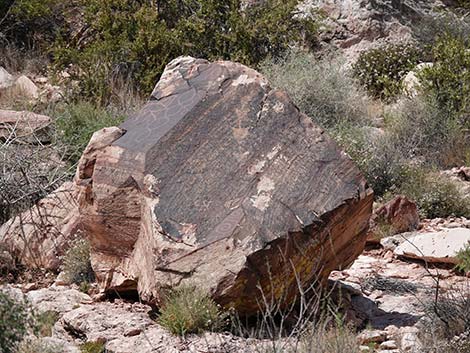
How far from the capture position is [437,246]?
26.5 ft

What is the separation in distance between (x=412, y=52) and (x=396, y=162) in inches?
166

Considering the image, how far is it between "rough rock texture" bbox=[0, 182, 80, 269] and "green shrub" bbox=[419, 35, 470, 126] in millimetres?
5651

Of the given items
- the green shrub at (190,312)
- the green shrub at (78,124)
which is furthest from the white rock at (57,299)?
the green shrub at (78,124)

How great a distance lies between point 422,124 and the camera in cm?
1173

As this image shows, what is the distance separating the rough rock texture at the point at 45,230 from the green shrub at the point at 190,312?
79.7 inches

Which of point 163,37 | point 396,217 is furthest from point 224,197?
point 163,37

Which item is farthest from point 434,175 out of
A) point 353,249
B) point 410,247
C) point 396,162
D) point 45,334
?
point 45,334

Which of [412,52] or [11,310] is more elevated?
[11,310]

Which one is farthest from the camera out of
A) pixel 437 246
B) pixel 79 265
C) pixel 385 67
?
pixel 385 67

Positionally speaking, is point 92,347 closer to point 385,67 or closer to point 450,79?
point 450,79

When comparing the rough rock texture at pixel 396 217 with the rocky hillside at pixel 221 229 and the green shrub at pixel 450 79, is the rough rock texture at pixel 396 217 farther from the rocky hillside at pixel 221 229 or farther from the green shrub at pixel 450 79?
the green shrub at pixel 450 79

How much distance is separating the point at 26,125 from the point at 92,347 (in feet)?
14.6

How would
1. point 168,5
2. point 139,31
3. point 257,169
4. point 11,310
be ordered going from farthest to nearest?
1. point 168,5
2. point 139,31
3. point 257,169
4. point 11,310

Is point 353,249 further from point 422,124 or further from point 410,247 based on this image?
point 422,124
